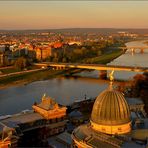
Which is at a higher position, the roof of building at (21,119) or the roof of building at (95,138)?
the roof of building at (95,138)

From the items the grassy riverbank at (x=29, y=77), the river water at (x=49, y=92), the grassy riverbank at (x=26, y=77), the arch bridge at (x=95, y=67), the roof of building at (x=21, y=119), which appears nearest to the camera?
the roof of building at (x=21, y=119)

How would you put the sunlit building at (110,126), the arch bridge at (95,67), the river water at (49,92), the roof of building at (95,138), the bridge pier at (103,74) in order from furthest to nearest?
the bridge pier at (103,74)
the arch bridge at (95,67)
the river water at (49,92)
the sunlit building at (110,126)
the roof of building at (95,138)

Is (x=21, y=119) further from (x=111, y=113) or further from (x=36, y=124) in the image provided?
(x=111, y=113)

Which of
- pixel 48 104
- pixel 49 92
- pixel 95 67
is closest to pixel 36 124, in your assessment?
pixel 48 104

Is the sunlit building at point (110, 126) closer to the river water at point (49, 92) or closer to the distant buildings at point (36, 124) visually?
the distant buildings at point (36, 124)

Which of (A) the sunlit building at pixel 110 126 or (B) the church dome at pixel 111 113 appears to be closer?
(A) the sunlit building at pixel 110 126

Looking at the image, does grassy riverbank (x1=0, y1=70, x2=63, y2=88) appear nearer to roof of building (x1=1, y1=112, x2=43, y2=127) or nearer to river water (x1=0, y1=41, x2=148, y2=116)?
river water (x1=0, y1=41, x2=148, y2=116)

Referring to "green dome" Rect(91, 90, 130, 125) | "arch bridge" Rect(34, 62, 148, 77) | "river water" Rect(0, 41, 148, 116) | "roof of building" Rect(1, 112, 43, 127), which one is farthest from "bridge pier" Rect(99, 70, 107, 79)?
"green dome" Rect(91, 90, 130, 125)

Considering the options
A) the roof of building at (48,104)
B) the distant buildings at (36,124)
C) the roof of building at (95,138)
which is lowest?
the distant buildings at (36,124)

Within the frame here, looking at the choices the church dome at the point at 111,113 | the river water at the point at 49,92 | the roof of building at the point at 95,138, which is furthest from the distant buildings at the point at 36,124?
the river water at the point at 49,92
